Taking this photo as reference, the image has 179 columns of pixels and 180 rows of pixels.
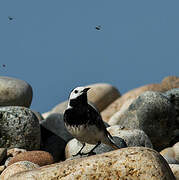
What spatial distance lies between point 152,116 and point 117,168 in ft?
24.0

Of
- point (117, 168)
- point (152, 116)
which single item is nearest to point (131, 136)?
point (152, 116)

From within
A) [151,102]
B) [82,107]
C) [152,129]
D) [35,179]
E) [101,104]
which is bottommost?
[101,104]

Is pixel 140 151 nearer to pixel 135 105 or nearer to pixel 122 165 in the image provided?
pixel 122 165

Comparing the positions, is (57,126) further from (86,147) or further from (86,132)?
(86,132)

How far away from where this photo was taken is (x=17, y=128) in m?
10.8

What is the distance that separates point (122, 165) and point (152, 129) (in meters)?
7.42

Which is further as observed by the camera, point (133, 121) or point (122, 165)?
point (133, 121)

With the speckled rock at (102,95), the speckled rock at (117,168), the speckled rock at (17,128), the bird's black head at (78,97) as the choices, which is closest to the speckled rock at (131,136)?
the speckled rock at (17,128)

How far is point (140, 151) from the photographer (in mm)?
5555

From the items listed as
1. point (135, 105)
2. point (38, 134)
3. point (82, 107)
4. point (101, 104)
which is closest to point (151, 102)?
point (135, 105)

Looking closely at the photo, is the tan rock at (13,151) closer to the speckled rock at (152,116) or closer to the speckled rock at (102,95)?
the speckled rock at (152,116)

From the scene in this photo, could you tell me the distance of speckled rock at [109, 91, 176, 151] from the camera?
12.5 meters

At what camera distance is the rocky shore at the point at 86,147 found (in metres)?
5.45

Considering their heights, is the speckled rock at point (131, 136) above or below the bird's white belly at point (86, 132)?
below
